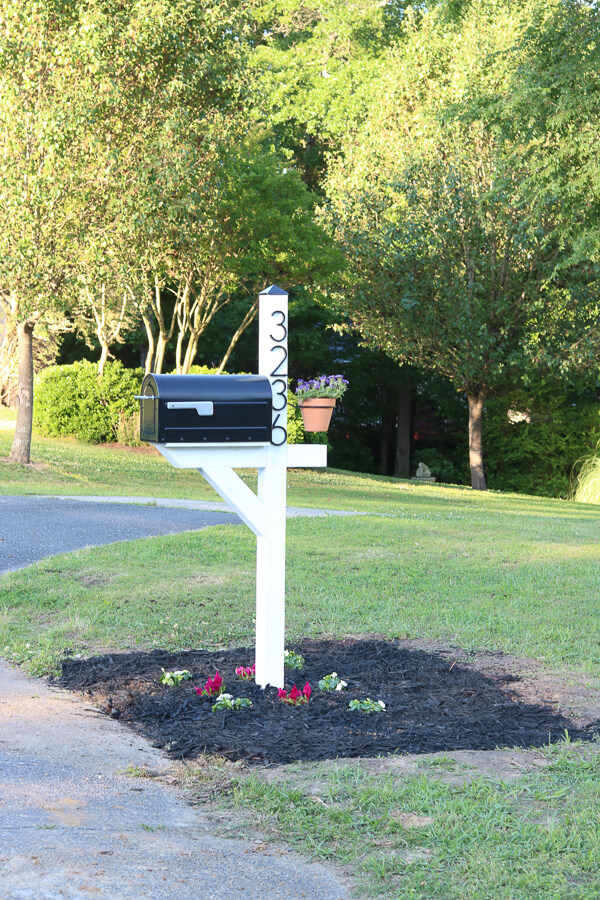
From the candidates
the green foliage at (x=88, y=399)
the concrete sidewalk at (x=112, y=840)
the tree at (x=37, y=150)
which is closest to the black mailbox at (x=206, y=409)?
the concrete sidewalk at (x=112, y=840)

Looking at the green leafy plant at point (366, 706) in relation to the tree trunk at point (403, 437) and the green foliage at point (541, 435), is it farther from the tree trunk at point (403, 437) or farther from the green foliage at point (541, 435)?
the tree trunk at point (403, 437)

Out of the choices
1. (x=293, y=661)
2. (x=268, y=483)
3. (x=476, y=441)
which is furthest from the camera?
(x=476, y=441)

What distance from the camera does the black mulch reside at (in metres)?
4.11

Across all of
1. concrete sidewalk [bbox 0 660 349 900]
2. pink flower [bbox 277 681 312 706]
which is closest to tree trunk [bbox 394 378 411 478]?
pink flower [bbox 277 681 312 706]

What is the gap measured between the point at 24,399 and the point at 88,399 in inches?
227

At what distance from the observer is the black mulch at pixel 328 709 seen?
411cm

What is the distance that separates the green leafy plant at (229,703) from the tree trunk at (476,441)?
18.6 m

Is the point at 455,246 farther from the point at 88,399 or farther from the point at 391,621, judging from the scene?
the point at 391,621

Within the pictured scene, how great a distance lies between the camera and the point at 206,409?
4660 millimetres

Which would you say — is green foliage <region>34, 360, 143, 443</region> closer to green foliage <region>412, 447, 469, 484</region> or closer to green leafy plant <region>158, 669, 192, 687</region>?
green foliage <region>412, 447, 469, 484</region>

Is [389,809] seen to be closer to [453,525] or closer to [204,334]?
[453,525]

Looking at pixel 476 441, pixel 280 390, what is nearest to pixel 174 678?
pixel 280 390

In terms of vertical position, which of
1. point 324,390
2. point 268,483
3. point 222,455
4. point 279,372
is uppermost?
point 324,390

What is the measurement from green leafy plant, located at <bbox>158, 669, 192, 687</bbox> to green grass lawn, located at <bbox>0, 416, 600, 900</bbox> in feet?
2.49
